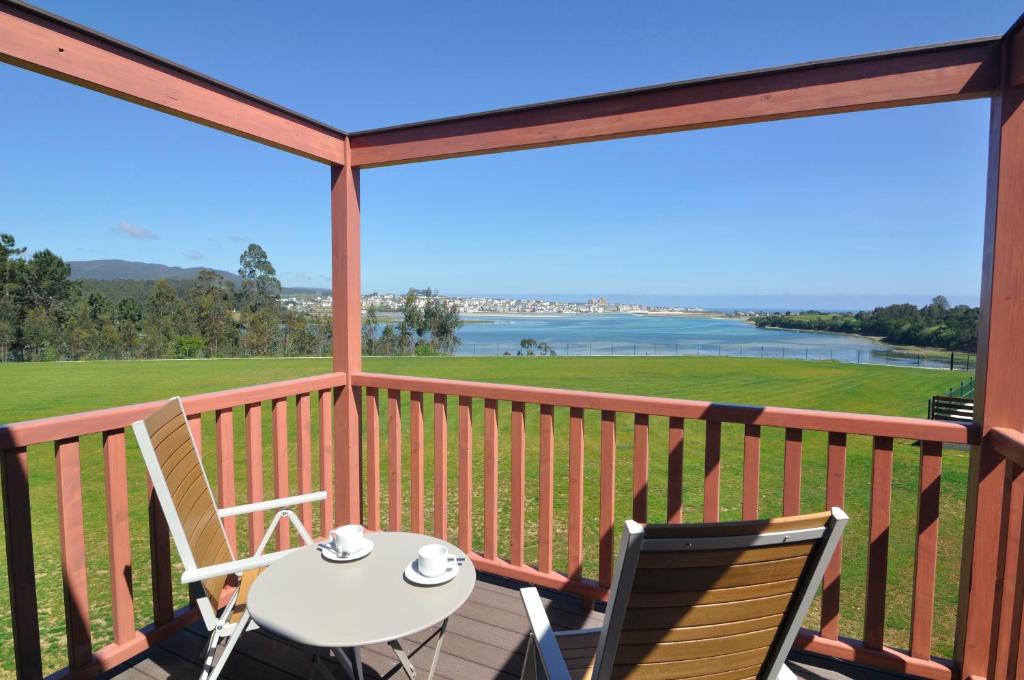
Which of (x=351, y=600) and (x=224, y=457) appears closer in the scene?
(x=351, y=600)

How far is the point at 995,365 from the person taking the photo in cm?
189

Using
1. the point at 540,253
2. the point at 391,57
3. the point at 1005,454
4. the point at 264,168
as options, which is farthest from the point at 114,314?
the point at 1005,454

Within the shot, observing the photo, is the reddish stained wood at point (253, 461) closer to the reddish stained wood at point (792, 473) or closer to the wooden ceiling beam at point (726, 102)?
the wooden ceiling beam at point (726, 102)

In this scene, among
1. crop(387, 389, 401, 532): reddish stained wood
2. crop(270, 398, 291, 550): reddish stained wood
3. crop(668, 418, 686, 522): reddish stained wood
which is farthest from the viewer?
crop(387, 389, 401, 532): reddish stained wood

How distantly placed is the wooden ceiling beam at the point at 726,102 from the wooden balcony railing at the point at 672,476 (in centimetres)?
121

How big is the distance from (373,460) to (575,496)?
1.27 m

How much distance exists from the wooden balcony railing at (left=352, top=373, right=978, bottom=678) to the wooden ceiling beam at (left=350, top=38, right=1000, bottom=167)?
1210mm

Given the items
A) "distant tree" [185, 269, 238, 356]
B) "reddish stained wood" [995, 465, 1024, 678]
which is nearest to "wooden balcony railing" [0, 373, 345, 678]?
"reddish stained wood" [995, 465, 1024, 678]

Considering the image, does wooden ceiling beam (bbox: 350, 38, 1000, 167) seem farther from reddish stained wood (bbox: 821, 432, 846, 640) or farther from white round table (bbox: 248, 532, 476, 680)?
white round table (bbox: 248, 532, 476, 680)

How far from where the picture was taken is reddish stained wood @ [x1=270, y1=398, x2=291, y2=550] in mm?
2766

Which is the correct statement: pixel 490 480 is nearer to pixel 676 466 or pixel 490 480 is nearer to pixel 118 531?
pixel 676 466

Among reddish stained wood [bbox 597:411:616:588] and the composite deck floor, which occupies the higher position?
reddish stained wood [bbox 597:411:616:588]

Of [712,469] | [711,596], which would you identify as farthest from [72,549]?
[712,469]

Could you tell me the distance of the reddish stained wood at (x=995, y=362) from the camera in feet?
6.06
